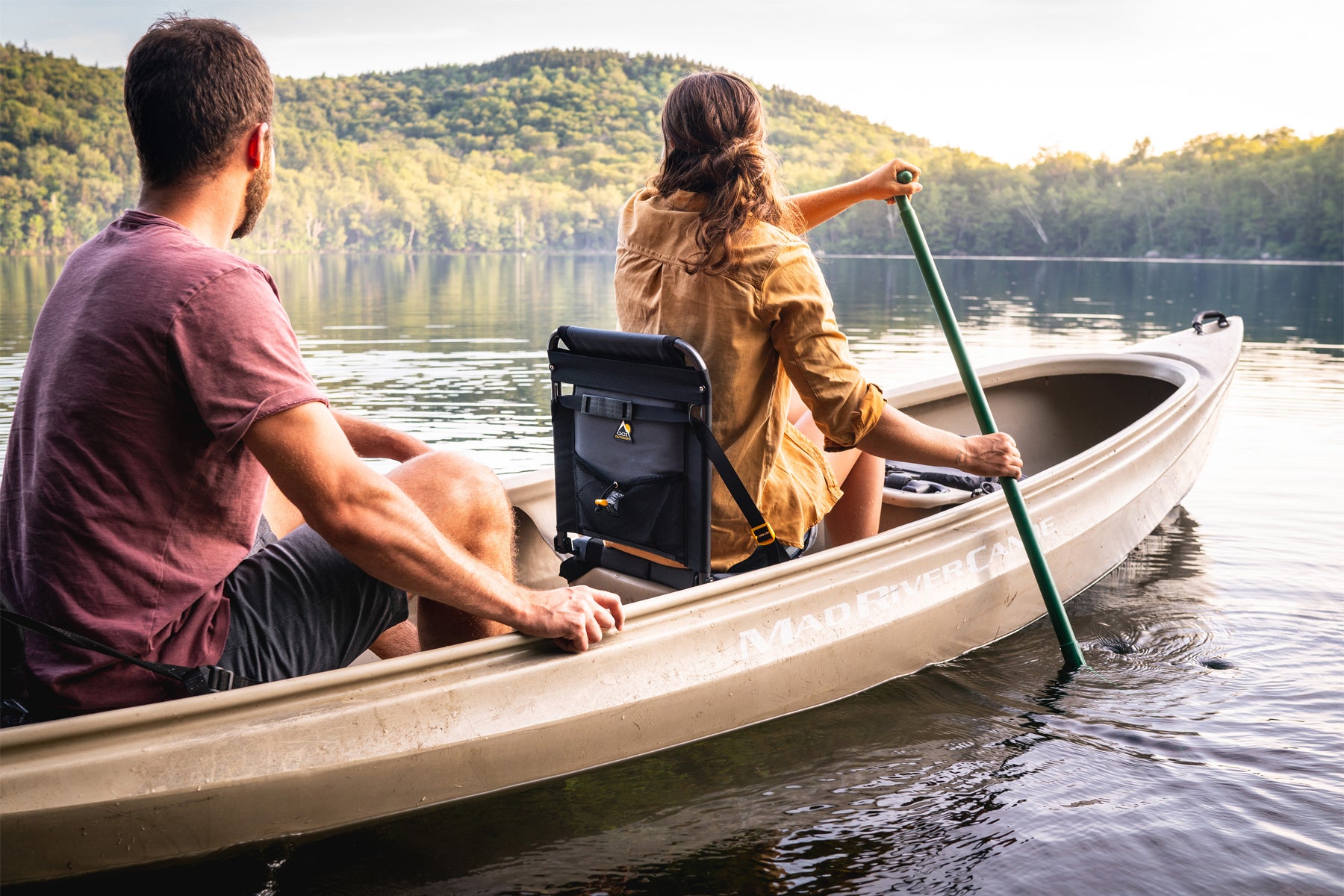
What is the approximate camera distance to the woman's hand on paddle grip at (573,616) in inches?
95.1

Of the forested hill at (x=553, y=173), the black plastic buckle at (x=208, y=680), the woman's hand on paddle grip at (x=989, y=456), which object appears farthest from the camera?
the forested hill at (x=553, y=173)

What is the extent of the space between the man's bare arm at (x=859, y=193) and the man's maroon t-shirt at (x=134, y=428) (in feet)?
6.64

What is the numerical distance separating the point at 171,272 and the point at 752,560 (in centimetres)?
195

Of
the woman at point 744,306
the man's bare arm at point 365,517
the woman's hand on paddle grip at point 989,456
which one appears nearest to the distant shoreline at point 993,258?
the woman's hand on paddle grip at point 989,456

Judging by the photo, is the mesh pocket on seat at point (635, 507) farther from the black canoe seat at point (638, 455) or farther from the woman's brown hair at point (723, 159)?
the woman's brown hair at point (723, 159)

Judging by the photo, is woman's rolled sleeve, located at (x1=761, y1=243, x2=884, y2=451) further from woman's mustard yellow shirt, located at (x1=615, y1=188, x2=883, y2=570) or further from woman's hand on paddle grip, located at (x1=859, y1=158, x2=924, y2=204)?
woman's hand on paddle grip, located at (x1=859, y1=158, x2=924, y2=204)

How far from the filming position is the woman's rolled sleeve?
2.85m

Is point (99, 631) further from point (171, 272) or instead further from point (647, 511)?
point (647, 511)

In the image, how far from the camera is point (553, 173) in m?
129

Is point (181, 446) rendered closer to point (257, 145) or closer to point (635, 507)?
point (257, 145)

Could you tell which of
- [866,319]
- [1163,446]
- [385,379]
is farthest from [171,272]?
[866,319]

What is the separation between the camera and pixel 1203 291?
3362 cm

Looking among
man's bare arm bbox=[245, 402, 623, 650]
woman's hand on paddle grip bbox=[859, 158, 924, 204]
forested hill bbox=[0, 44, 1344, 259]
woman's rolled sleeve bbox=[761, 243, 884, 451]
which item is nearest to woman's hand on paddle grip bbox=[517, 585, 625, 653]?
man's bare arm bbox=[245, 402, 623, 650]

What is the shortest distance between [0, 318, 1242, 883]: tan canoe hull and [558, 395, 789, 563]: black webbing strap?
0.50 feet
